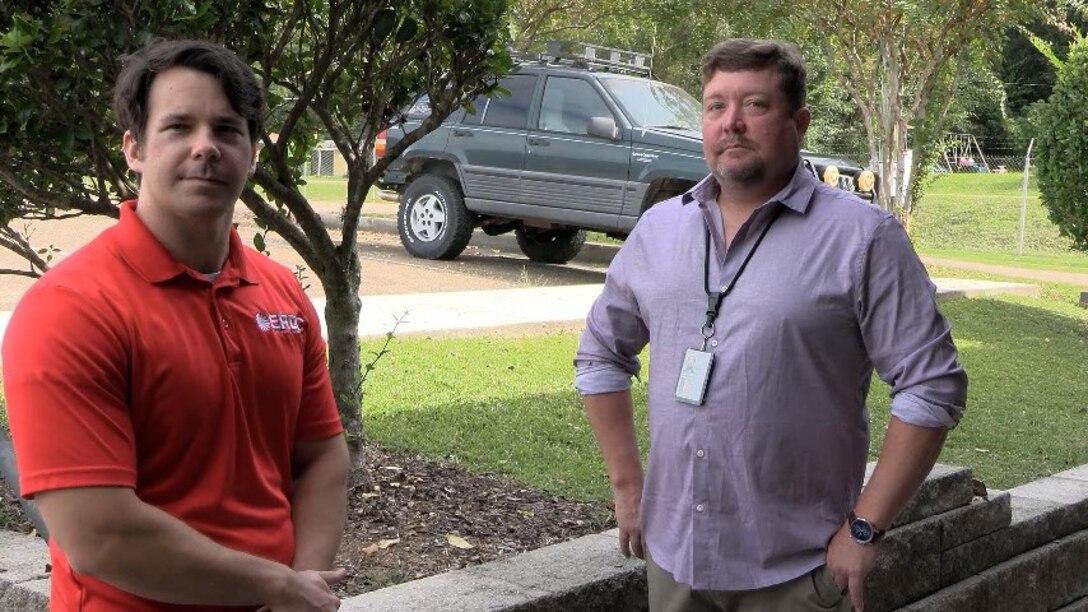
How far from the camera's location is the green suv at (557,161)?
565 inches

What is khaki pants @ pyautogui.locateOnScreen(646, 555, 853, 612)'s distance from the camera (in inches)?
136

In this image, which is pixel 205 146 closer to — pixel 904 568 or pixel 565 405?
pixel 904 568

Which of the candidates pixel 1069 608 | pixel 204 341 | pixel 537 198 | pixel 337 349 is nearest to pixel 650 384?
pixel 204 341

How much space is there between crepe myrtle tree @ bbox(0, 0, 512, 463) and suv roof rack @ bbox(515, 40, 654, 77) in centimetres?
978

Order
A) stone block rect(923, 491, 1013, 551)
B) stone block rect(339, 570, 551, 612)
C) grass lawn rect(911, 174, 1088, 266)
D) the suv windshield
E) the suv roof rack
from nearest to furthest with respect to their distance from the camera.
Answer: stone block rect(339, 570, 551, 612) < stone block rect(923, 491, 1013, 551) < the suv windshield < the suv roof rack < grass lawn rect(911, 174, 1088, 266)

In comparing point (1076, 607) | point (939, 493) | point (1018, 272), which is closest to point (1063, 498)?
point (1076, 607)

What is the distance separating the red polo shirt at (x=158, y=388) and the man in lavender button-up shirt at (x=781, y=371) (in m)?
1.11

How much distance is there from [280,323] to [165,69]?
0.48 m

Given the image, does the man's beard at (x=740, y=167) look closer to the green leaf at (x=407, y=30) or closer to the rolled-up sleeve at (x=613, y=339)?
the rolled-up sleeve at (x=613, y=339)

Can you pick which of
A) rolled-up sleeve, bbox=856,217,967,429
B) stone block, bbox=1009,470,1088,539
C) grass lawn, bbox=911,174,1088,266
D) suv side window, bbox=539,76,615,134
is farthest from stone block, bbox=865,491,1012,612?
grass lawn, bbox=911,174,1088,266

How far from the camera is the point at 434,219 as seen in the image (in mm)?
15555

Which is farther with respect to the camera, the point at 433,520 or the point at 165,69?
the point at 433,520

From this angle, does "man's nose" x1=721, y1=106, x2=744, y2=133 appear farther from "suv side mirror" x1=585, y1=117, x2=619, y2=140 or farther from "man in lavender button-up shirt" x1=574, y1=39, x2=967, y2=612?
"suv side mirror" x1=585, y1=117, x2=619, y2=140

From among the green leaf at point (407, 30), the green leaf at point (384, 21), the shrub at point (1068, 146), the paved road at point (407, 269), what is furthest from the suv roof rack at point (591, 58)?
the green leaf at point (384, 21)
